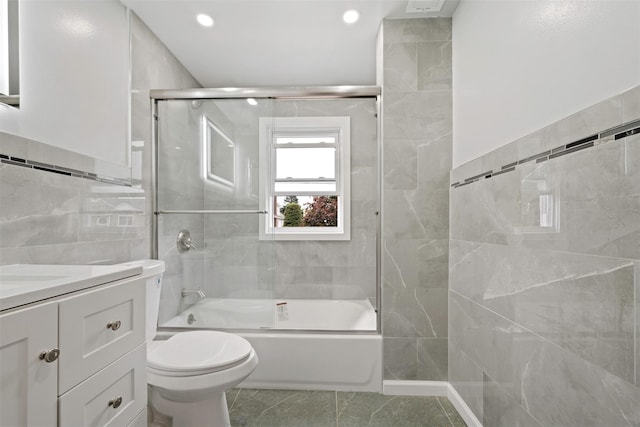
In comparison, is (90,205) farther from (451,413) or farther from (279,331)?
(451,413)

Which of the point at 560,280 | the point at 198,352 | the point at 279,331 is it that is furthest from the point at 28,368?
the point at 279,331

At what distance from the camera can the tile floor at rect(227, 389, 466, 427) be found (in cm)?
176

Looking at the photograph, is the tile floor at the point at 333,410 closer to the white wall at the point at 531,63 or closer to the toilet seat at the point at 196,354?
the toilet seat at the point at 196,354

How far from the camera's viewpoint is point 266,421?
1772 millimetres

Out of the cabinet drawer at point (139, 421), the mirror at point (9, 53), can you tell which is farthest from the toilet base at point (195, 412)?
the mirror at point (9, 53)

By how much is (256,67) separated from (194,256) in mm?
1581

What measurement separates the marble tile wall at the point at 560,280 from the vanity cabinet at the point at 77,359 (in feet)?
4.47

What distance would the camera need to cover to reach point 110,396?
0.93 m

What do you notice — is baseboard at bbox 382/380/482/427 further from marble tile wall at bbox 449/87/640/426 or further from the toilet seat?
the toilet seat

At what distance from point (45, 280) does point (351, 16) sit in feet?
6.67

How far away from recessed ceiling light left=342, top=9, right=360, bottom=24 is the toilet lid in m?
1.98

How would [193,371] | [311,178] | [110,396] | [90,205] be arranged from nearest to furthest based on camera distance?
[110,396], [193,371], [90,205], [311,178]

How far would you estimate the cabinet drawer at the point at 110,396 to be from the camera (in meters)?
0.81

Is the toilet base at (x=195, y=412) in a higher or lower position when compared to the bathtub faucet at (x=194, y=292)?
lower
